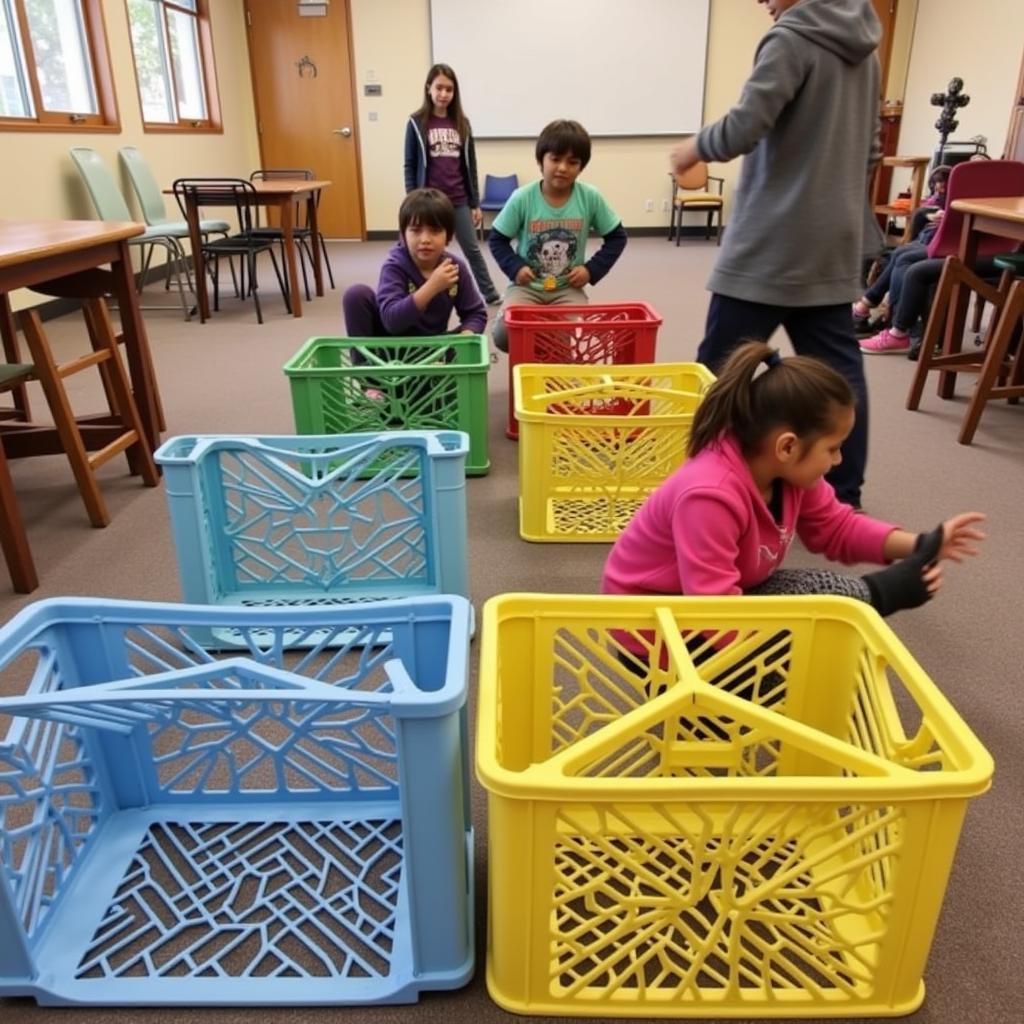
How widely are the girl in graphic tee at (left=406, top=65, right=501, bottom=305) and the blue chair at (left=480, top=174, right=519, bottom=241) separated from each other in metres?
3.41

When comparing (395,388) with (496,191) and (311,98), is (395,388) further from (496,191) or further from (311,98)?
(311,98)

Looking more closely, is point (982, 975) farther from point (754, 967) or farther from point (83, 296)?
point (83, 296)

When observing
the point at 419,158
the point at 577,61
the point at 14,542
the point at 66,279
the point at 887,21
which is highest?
the point at 887,21

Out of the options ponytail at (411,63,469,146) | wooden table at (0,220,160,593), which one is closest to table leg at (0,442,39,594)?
wooden table at (0,220,160,593)

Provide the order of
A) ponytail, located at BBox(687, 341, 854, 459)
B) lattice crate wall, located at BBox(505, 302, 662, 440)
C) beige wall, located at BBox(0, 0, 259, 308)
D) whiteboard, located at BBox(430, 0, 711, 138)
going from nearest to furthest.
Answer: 1. ponytail, located at BBox(687, 341, 854, 459)
2. lattice crate wall, located at BBox(505, 302, 662, 440)
3. beige wall, located at BBox(0, 0, 259, 308)
4. whiteboard, located at BBox(430, 0, 711, 138)

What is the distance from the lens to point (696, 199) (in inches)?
302

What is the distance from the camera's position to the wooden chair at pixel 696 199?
768 centimetres

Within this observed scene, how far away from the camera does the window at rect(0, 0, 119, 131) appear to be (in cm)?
456

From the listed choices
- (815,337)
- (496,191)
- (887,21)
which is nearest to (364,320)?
(815,337)

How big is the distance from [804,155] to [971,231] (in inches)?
61.5

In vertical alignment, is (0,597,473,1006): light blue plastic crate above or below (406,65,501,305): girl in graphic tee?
below

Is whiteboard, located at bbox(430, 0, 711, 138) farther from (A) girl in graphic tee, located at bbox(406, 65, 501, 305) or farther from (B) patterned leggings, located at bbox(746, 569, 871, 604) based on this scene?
(B) patterned leggings, located at bbox(746, 569, 871, 604)

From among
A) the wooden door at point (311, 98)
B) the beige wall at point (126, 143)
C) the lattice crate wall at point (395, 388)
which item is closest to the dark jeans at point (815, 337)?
the lattice crate wall at point (395, 388)

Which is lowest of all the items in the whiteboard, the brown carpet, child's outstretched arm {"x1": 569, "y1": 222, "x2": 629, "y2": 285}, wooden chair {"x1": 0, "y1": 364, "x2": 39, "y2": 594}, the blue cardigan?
the brown carpet
